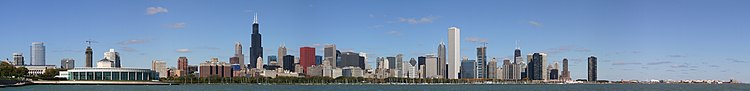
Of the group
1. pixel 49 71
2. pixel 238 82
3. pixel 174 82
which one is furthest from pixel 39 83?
pixel 238 82

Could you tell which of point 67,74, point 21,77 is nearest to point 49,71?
point 67,74

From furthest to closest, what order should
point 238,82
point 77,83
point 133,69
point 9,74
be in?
point 238,82
point 133,69
point 77,83
point 9,74

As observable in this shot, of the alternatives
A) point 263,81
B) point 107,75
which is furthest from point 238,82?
point 107,75

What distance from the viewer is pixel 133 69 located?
16888cm

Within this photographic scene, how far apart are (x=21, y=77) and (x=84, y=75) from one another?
15.6 metres

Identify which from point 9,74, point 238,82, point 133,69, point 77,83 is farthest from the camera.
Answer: point 238,82

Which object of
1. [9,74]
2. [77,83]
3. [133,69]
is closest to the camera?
[9,74]

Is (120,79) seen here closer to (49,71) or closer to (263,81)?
(49,71)

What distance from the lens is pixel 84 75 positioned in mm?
166125

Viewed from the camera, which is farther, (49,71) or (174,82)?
(174,82)

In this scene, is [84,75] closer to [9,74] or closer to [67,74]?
[67,74]

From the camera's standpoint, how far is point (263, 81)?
7820 inches

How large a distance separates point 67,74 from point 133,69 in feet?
35.5

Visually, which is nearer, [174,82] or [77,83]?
[77,83]
